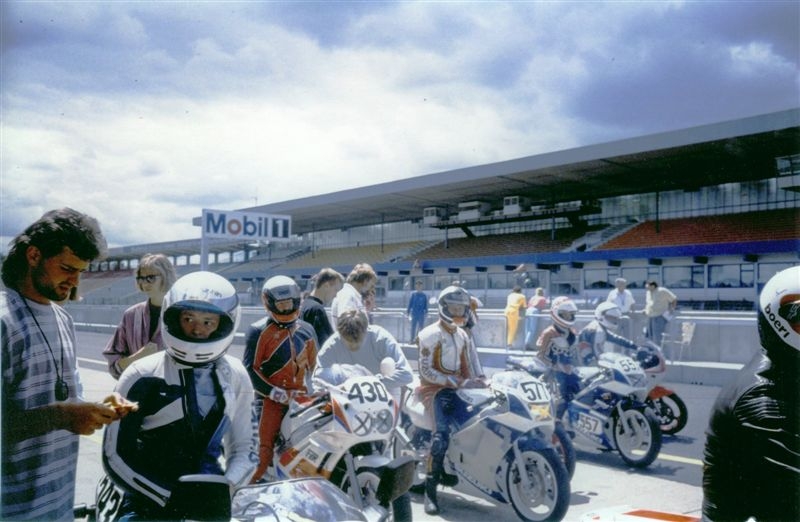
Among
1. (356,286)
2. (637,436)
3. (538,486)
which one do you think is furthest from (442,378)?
(637,436)

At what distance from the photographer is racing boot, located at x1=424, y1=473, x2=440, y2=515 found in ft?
15.5

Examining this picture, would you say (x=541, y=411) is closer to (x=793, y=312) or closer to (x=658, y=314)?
(x=793, y=312)

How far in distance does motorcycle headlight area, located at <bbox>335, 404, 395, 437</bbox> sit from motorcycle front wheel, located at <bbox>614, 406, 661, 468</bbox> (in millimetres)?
3174

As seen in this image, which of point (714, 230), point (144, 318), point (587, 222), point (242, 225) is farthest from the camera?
point (587, 222)

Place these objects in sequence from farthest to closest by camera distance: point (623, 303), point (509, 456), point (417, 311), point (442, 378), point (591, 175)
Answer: point (591, 175) < point (417, 311) < point (623, 303) < point (442, 378) < point (509, 456)

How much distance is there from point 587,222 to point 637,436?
21.5m

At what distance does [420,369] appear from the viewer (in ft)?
16.1

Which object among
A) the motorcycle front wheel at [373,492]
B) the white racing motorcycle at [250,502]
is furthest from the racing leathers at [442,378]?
the white racing motorcycle at [250,502]

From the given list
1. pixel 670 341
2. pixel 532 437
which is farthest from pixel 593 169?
pixel 532 437

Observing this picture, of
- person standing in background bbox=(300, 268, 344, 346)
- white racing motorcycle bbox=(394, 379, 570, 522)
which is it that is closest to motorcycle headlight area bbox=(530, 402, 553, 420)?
white racing motorcycle bbox=(394, 379, 570, 522)

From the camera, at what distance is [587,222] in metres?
26.8

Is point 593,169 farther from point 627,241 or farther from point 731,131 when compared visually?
point 731,131

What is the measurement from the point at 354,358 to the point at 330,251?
1217cm

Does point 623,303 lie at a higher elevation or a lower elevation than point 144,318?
lower
